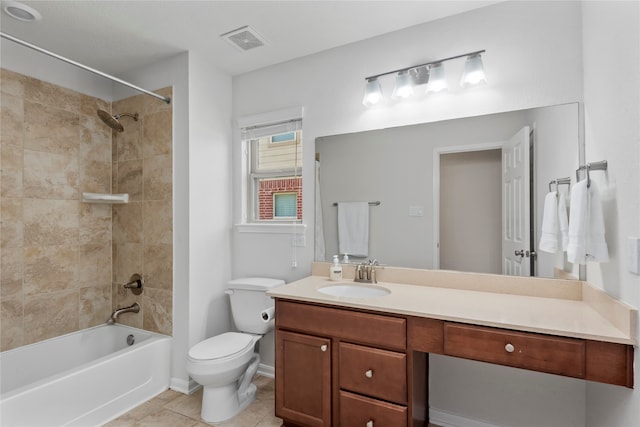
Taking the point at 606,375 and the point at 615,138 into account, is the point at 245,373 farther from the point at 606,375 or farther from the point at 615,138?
the point at 615,138

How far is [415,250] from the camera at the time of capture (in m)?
2.04

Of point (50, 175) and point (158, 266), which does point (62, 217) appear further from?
point (158, 266)

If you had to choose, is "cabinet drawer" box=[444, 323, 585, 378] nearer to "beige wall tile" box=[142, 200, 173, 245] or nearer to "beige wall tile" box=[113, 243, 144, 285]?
"beige wall tile" box=[142, 200, 173, 245]

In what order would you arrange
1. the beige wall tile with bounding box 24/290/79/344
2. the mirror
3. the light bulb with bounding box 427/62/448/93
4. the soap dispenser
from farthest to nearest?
the beige wall tile with bounding box 24/290/79/344 → the soap dispenser → the light bulb with bounding box 427/62/448/93 → the mirror

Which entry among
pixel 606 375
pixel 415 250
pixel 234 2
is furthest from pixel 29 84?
pixel 606 375

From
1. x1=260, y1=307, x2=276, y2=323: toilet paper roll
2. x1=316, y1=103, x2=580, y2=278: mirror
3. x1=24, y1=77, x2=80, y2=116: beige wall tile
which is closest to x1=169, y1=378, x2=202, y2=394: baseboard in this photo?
x1=260, y1=307, x2=276, y2=323: toilet paper roll

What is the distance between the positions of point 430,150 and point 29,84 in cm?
284

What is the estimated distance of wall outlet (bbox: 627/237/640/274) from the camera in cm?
106

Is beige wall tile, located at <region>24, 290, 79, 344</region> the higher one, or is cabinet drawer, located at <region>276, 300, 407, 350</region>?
cabinet drawer, located at <region>276, 300, 407, 350</region>

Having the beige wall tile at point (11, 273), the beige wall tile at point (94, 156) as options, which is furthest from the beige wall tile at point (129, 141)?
the beige wall tile at point (11, 273)

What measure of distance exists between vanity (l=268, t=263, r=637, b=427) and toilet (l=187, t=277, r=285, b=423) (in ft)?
1.14

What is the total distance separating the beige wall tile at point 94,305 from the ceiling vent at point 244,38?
2258 millimetres

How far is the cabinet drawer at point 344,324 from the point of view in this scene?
1537 mm

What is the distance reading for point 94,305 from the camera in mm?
2693
